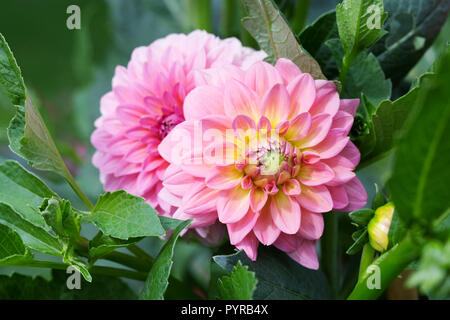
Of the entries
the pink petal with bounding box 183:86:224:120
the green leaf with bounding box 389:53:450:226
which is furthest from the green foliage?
the pink petal with bounding box 183:86:224:120

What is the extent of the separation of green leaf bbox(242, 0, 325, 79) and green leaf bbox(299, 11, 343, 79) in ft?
0.12

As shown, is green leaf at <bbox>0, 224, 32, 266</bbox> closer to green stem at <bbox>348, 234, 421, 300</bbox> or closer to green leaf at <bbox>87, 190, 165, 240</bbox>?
green leaf at <bbox>87, 190, 165, 240</bbox>

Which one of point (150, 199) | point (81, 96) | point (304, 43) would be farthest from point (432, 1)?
point (81, 96)

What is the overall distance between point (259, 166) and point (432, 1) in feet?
0.47

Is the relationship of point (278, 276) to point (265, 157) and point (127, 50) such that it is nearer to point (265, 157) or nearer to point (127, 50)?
point (265, 157)

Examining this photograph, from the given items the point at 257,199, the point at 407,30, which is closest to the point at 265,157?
the point at 257,199

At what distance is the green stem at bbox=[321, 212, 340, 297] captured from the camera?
29cm

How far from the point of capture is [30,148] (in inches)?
9.3

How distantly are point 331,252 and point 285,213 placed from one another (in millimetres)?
84

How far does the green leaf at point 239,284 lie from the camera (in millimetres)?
206

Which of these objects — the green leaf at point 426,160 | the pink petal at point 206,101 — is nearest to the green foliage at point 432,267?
the green leaf at point 426,160

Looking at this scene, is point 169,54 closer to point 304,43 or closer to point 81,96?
point 304,43

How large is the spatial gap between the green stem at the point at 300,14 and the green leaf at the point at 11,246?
0.20 metres

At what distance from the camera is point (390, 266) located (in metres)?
0.19
